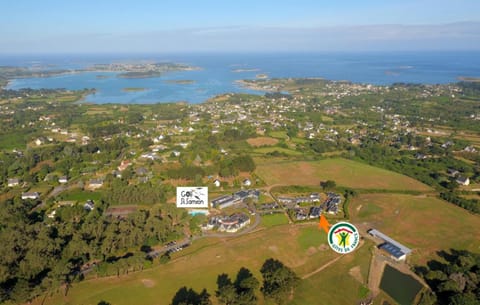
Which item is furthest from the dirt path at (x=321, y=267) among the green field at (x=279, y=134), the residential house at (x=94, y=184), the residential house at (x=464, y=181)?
the green field at (x=279, y=134)

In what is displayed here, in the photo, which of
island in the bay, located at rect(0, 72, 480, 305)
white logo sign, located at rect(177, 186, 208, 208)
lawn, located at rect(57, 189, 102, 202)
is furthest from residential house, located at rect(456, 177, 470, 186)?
lawn, located at rect(57, 189, 102, 202)

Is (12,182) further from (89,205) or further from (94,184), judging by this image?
(89,205)

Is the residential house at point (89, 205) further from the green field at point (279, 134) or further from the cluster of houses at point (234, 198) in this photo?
the green field at point (279, 134)

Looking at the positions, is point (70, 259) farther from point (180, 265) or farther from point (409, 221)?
point (409, 221)

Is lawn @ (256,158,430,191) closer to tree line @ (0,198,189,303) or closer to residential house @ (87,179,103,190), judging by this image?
tree line @ (0,198,189,303)

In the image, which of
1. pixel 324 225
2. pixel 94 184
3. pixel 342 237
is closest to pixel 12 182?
pixel 94 184

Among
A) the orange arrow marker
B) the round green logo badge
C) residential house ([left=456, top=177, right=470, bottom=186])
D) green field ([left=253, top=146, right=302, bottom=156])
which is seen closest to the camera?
the round green logo badge

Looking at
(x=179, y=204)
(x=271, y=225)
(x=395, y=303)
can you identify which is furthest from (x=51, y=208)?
(x=395, y=303)
